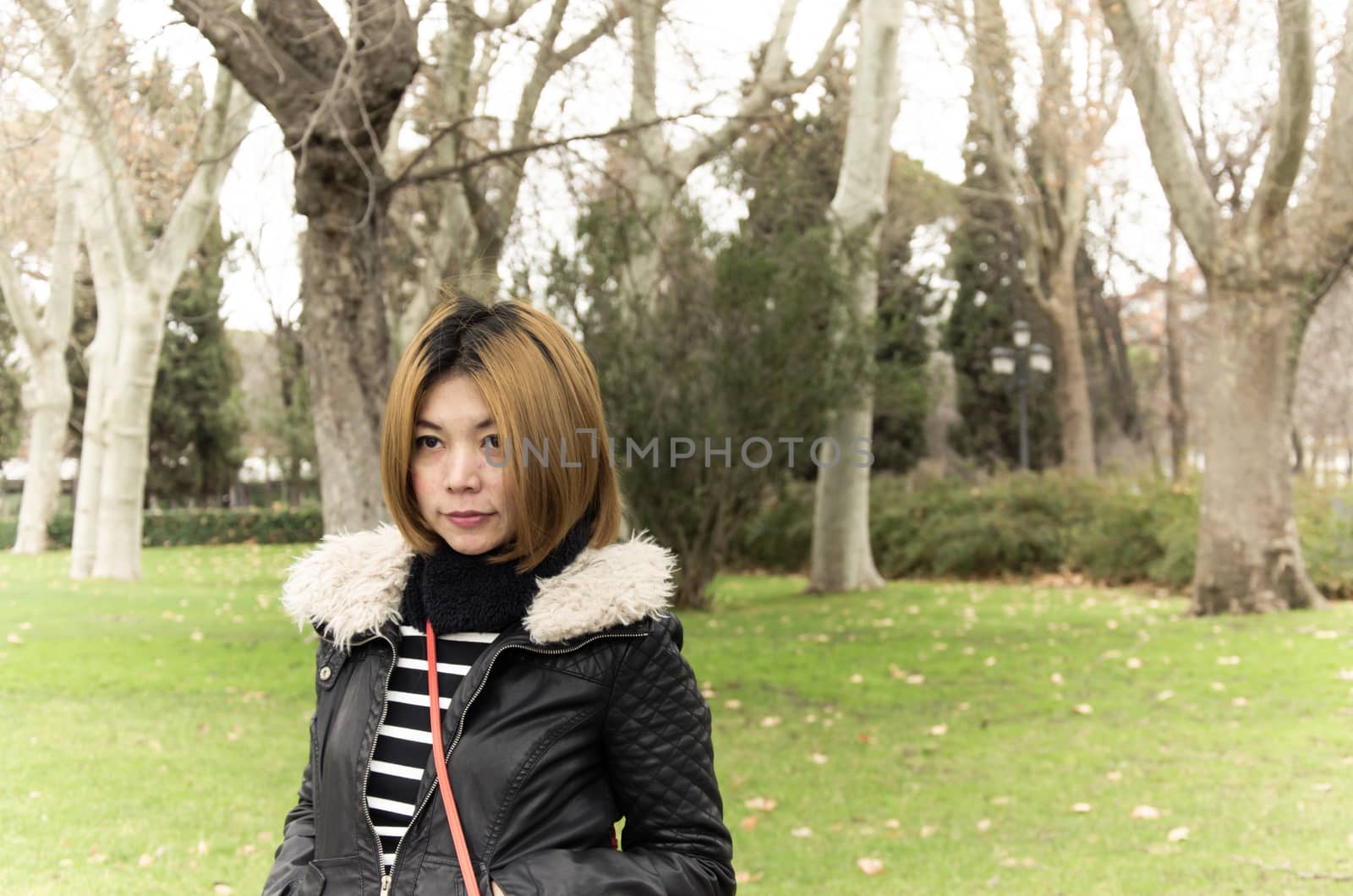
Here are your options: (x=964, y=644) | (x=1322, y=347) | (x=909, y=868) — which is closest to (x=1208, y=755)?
(x=909, y=868)

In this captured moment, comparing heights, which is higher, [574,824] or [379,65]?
[379,65]

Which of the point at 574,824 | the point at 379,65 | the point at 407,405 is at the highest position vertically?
the point at 379,65

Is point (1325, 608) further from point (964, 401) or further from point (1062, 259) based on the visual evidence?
point (964, 401)

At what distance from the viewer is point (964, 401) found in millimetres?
26219

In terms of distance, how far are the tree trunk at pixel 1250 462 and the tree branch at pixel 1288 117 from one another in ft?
2.62

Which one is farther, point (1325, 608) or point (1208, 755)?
point (1325, 608)

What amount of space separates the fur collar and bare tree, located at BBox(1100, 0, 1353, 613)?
9048 mm

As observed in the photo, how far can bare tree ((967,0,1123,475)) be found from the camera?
41.3 ft

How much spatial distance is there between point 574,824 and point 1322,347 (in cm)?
3375

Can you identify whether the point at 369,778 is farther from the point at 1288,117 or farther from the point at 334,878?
the point at 1288,117

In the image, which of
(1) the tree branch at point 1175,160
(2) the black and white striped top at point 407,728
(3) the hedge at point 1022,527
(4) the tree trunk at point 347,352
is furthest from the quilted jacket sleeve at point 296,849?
(3) the hedge at point 1022,527

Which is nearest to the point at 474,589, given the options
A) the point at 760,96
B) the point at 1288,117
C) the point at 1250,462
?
the point at 1288,117

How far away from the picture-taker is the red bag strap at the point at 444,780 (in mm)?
1480

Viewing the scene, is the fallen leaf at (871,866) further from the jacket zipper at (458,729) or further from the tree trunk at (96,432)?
the tree trunk at (96,432)
